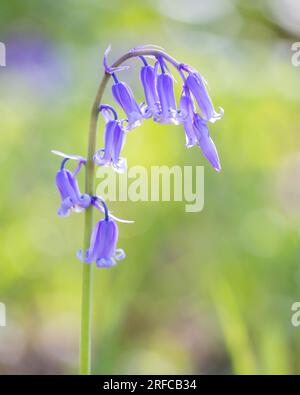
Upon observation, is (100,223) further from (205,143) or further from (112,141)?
(205,143)

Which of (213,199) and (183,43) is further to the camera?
(183,43)

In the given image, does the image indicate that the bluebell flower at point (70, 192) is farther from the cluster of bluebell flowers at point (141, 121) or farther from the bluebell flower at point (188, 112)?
the bluebell flower at point (188, 112)

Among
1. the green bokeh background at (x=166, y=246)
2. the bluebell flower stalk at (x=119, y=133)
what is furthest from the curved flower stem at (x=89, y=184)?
the green bokeh background at (x=166, y=246)
